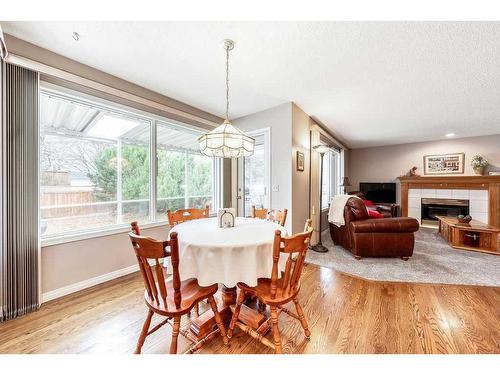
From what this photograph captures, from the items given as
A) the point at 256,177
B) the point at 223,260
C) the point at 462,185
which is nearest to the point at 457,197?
the point at 462,185

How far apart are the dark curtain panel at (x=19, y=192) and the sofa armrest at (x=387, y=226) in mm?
3749

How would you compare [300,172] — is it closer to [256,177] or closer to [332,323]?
[256,177]

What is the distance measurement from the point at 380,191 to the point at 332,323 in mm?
5806

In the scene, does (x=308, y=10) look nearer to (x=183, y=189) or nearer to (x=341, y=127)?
(x=183, y=189)

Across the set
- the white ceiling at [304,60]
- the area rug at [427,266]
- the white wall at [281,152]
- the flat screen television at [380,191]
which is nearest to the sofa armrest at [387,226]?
the area rug at [427,266]

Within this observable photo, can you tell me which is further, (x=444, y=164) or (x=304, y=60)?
(x=444, y=164)

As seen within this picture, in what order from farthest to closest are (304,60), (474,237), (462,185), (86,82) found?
(462,185)
(474,237)
(86,82)
(304,60)

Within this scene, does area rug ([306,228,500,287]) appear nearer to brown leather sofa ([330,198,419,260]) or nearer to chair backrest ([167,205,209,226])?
brown leather sofa ([330,198,419,260])

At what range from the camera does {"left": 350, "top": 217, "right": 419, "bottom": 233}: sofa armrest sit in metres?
2.97

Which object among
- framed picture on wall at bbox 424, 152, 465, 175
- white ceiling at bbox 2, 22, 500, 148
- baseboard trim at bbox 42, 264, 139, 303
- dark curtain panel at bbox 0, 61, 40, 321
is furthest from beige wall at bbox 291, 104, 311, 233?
framed picture on wall at bbox 424, 152, 465, 175

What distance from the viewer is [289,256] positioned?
1.32 m

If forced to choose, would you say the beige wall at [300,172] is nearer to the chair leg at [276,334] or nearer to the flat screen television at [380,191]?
the chair leg at [276,334]
